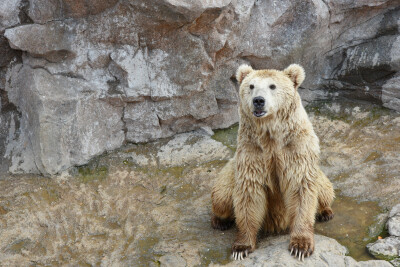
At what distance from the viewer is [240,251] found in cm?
432

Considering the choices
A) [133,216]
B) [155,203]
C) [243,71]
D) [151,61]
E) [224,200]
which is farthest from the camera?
[151,61]

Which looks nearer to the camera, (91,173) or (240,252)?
(240,252)

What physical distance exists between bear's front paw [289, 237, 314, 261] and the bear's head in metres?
1.13

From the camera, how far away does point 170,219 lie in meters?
5.26

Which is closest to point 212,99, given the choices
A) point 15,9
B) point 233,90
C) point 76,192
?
point 233,90

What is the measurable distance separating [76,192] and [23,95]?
1418mm

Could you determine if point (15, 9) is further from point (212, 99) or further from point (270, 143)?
point (270, 143)

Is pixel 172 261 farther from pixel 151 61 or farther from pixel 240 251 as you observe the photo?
pixel 151 61

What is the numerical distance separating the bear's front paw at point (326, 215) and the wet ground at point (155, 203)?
0.21ft

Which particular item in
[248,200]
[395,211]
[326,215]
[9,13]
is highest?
[9,13]

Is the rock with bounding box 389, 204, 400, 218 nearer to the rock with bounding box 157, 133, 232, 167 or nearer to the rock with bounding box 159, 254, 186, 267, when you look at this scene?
the rock with bounding box 159, 254, 186, 267

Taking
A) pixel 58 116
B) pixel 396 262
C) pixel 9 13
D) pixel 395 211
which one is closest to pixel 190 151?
pixel 58 116

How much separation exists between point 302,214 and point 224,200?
874mm

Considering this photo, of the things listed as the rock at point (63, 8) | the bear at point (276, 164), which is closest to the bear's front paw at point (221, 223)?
the bear at point (276, 164)
